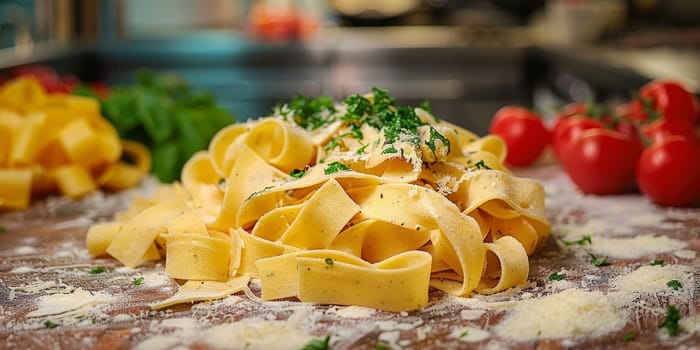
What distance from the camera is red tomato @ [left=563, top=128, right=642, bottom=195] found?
7.30 feet

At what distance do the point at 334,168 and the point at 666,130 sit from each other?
1.18 meters

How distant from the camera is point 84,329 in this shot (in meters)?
1.31

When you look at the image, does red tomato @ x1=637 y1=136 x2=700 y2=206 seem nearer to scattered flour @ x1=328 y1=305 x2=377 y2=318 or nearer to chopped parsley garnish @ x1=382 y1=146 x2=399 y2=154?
chopped parsley garnish @ x1=382 y1=146 x2=399 y2=154

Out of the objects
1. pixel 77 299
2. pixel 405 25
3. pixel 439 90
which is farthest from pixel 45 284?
pixel 405 25

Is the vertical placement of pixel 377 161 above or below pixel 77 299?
above

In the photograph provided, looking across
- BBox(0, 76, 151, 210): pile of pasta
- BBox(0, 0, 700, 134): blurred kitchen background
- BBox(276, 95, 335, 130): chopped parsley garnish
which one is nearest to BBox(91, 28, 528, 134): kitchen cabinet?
BBox(0, 0, 700, 134): blurred kitchen background

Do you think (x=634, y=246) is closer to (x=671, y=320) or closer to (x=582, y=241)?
(x=582, y=241)

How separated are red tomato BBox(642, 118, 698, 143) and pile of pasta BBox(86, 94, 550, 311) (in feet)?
2.48

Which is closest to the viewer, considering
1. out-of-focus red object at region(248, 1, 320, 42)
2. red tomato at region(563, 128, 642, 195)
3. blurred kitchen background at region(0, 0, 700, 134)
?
red tomato at region(563, 128, 642, 195)

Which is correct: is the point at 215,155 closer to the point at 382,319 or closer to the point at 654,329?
the point at 382,319

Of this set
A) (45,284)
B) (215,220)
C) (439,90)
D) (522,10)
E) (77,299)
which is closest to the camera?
(77,299)

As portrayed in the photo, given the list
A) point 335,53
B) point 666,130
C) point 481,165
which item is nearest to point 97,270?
point 481,165

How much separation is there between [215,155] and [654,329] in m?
1.06

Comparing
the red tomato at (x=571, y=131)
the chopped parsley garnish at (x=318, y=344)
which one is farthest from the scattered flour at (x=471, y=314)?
the red tomato at (x=571, y=131)
